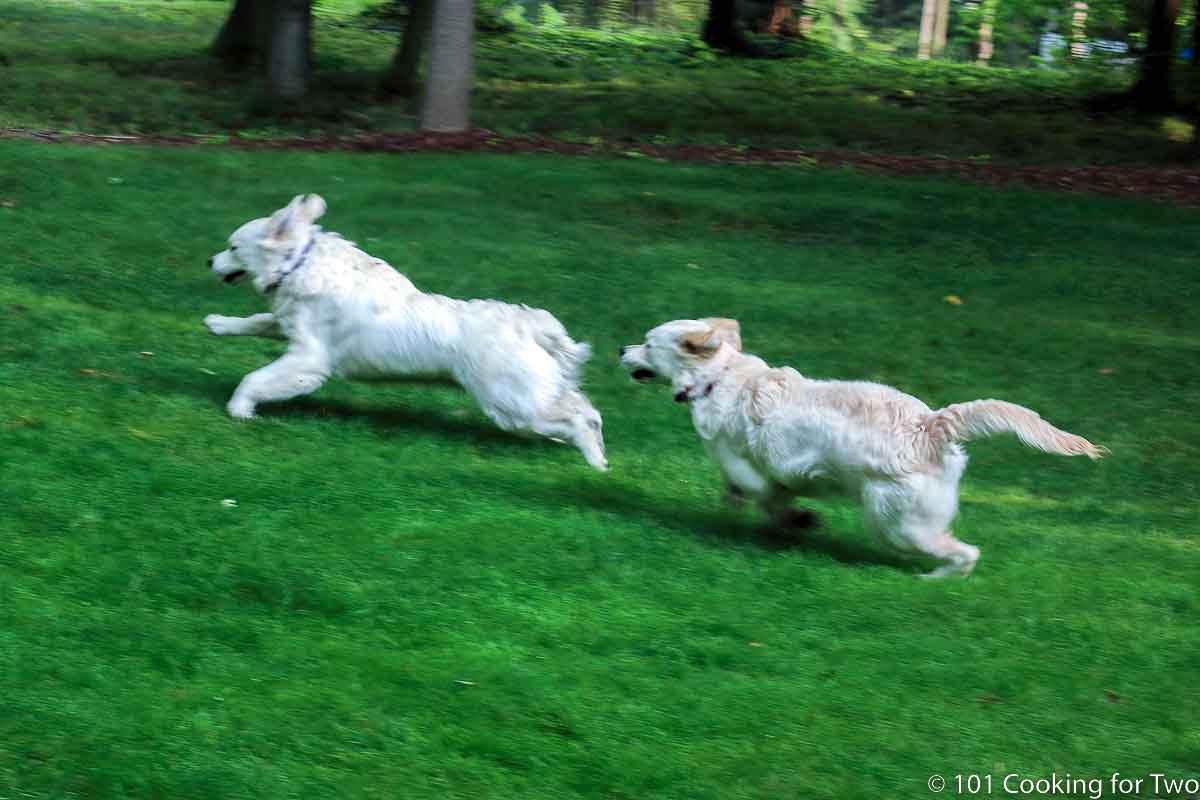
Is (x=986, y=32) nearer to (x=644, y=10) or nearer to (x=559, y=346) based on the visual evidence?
(x=644, y=10)

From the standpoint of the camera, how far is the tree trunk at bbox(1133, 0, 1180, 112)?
24.1 m

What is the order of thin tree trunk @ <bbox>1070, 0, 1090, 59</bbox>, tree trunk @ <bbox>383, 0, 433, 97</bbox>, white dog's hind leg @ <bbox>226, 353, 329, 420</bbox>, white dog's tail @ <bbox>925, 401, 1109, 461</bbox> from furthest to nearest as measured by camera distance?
thin tree trunk @ <bbox>1070, 0, 1090, 59</bbox> → tree trunk @ <bbox>383, 0, 433, 97</bbox> → white dog's hind leg @ <bbox>226, 353, 329, 420</bbox> → white dog's tail @ <bbox>925, 401, 1109, 461</bbox>

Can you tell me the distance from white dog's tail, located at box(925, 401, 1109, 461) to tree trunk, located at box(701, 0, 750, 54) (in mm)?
24682

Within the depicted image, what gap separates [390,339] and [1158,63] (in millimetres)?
21454

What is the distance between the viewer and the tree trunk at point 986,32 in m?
30.1

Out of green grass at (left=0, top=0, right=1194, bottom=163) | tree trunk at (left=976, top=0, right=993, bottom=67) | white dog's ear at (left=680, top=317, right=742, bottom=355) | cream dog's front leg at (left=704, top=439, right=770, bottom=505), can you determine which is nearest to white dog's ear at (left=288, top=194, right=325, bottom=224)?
white dog's ear at (left=680, top=317, right=742, bottom=355)

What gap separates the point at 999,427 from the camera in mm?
6418

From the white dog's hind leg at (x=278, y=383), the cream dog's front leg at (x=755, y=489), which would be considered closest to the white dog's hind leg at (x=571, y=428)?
the cream dog's front leg at (x=755, y=489)

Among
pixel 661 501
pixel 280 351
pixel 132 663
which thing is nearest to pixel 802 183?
pixel 280 351

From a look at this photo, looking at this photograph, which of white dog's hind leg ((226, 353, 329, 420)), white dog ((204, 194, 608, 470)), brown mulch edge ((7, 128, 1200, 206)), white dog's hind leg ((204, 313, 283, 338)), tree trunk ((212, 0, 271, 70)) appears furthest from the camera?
tree trunk ((212, 0, 271, 70))

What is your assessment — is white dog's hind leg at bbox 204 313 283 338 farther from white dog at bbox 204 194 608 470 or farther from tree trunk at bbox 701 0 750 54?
tree trunk at bbox 701 0 750 54

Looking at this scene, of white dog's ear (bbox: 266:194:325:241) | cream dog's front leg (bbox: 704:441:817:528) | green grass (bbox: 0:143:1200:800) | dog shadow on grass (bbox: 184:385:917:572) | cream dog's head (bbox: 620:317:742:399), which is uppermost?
white dog's ear (bbox: 266:194:325:241)

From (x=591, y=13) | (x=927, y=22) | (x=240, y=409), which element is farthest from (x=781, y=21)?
(x=240, y=409)

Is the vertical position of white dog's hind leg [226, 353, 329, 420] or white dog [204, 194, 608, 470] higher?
white dog [204, 194, 608, 470]
